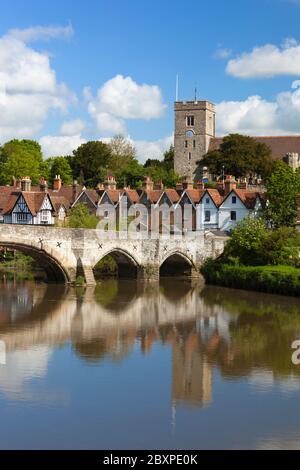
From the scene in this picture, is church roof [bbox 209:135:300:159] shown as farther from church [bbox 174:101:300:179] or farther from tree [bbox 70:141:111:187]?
tree [bbox 70:141:111:187]

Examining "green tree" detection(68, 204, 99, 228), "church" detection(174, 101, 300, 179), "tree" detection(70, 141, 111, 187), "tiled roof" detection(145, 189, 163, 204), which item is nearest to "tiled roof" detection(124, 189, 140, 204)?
"tiled roof" detection(145, 189, 163, 204)

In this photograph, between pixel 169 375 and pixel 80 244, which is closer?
pixel 169 375

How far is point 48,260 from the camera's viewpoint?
35.8 meters

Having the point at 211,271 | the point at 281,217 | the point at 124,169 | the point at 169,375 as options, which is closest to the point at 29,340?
the point at 169,375

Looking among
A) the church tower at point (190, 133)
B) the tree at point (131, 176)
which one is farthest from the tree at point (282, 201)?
the church tower at point (190, 133)

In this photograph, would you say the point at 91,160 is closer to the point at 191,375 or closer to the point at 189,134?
the point at 189,134

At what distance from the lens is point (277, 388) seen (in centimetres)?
1816

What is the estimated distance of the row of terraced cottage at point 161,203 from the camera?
176 feet

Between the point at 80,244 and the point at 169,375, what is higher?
the point at 80,244

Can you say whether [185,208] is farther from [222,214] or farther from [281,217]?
[281,217]

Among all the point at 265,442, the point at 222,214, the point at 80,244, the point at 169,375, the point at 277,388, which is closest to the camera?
the point at 265,442

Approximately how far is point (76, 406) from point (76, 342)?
726cm

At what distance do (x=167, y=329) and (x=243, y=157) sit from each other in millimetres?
39976
